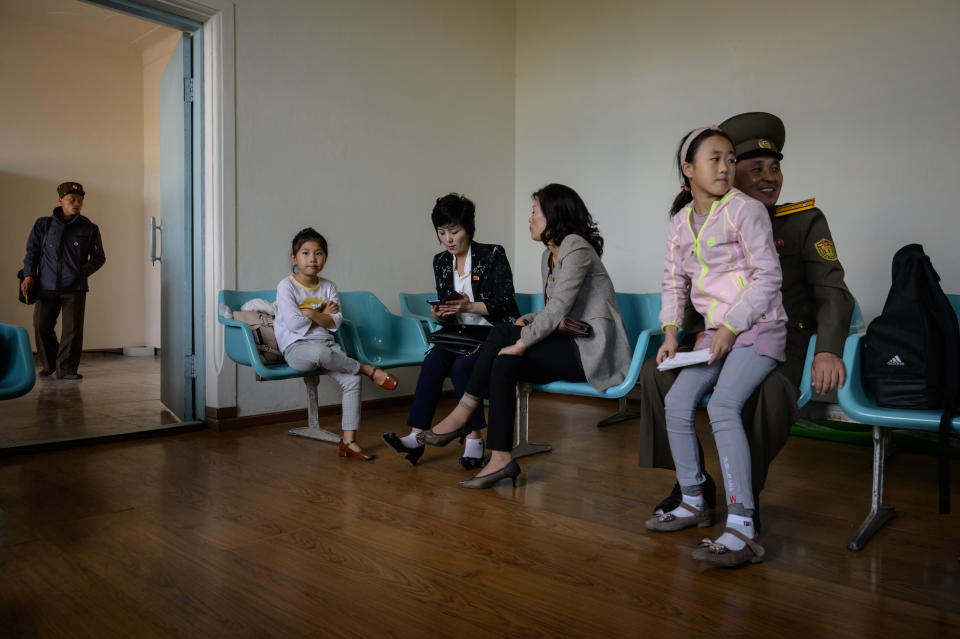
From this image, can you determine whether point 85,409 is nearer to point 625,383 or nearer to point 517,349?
point 517,349

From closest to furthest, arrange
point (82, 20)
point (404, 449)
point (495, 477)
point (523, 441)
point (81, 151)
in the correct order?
point (495, 477) < point (404, 449) < point (523, 441) < point (82, 20) < point (81, 151)

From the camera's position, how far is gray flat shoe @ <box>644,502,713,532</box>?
2096 millimetres

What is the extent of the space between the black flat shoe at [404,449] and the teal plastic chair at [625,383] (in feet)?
1.52

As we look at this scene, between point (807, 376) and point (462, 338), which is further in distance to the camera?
point (462, 338)

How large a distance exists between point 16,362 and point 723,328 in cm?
214

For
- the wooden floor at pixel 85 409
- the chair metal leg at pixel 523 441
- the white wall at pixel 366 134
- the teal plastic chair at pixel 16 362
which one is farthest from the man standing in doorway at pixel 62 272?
the chair metal leg at pixel 523 441

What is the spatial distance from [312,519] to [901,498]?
2.03 metres

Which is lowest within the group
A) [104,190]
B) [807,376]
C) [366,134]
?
[807,376]

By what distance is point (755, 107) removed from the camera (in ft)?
13.6

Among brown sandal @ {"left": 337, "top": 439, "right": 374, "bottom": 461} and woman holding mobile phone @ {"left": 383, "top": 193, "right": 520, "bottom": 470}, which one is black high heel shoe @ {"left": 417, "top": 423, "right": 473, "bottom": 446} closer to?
woman holding mobile phone @ {"left": 383, "top": 193, "right": 520, "bottom": 470}

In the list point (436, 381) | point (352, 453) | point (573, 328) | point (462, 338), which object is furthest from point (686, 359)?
point (352, 453)

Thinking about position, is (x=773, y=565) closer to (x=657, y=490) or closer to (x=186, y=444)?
(x=657, y=490)

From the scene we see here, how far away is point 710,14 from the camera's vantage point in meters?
4.35

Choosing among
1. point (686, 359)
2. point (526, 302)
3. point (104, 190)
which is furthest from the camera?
point (104, 190)
